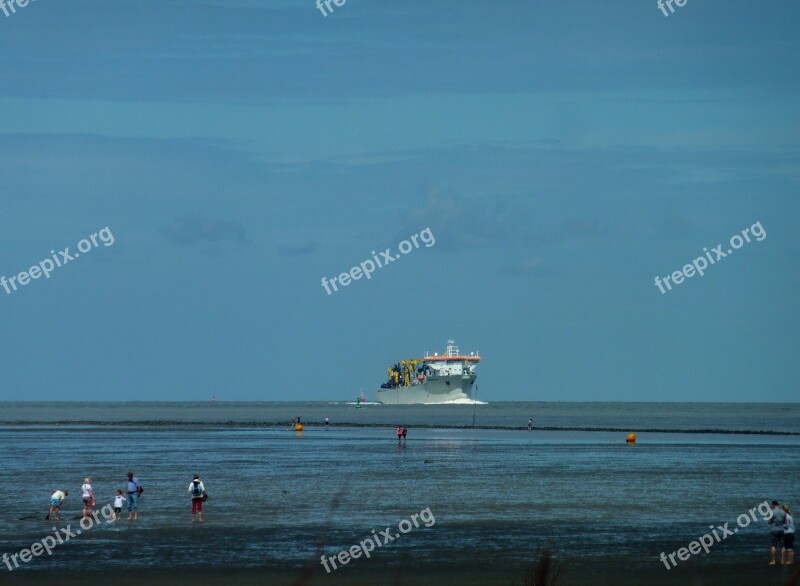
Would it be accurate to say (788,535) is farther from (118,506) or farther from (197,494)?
(118,506)

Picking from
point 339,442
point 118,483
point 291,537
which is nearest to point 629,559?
point 291,537

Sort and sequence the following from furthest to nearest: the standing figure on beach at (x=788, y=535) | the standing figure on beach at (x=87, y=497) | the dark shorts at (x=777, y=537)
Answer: the standing figure on beach at (x=87, y=497), the dark shorts at (x=777, y=537), the standing figure on beach at (x=788, y=535)

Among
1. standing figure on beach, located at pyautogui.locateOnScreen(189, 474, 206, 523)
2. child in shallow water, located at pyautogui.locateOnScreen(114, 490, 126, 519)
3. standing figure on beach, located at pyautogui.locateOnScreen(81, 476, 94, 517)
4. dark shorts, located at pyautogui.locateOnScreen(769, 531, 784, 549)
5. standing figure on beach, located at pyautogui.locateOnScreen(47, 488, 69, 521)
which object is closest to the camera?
dark shorts, located at pyautogui.locateOnScreen(769, 531, 784, 549)

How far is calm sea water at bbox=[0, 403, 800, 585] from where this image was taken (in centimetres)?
2706

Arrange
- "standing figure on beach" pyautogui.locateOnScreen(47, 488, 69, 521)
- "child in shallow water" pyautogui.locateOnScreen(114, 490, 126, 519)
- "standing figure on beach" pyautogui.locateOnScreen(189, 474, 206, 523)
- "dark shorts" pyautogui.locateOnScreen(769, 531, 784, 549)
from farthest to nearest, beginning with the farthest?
1. "child in shallow water" pyautogui.locateOnScreen(114, 490, 126, 519)
2. "standing figure on beach" pyautogui.locateOnScreen(47, 488, 69, 521)
3. "standing figure on beach" pyautogui.locateOnScreen(189, 474, 206, 523)
4. "dark shorts" pyautogui.locateOnScreen(769, 531, 784, 549)

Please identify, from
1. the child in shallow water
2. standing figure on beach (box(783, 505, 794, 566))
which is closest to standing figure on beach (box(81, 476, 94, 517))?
the child in shallow water

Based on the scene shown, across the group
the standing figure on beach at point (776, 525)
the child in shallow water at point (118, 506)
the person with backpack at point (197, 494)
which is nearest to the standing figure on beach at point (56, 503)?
the child in shallow water at point (118, 506)

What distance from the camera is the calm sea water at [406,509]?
88.8 ft

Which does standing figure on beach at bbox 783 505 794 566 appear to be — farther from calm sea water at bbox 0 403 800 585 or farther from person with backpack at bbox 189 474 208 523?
person with backpack at bbox 189 474 208 523

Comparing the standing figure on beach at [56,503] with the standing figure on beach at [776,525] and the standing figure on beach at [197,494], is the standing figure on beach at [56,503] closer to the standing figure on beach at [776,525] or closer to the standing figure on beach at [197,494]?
the standing figure on beach at [197,494]

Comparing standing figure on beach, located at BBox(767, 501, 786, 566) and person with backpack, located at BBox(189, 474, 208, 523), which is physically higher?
person with backpack, located at BBox(189, 474, 208, 523)

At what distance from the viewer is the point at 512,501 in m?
41.7

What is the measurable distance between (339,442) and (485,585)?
6011cm

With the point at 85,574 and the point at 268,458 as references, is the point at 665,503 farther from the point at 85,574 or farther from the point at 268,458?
the point at 268,458
